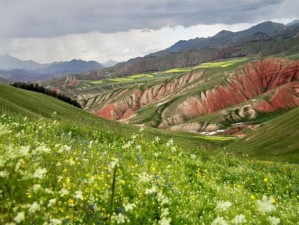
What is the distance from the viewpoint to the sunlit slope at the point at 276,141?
273ft

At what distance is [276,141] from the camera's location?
9350 cm

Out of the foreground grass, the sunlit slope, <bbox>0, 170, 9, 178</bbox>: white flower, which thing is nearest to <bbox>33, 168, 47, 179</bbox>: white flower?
the foreground grass

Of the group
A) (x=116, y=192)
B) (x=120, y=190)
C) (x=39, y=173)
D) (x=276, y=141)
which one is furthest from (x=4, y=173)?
(x=276, y=141)

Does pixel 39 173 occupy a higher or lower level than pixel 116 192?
higher

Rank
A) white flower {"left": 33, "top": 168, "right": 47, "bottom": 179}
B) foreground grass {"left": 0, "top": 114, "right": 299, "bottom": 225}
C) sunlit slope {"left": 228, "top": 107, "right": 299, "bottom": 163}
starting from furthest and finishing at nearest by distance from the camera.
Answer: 1. sunlit slope {"left": 228, "top": 107, "right": 299, "bottom": 163}
2. foreground grass {"left": 0, "top": 114, "right": 299, "bottom": 225}
3. white flower {"left": 33, "top": 168, "right": 47, "bottom": 179}

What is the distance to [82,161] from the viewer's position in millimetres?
11117

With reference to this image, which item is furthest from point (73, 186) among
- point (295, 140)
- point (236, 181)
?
point (295, 140)

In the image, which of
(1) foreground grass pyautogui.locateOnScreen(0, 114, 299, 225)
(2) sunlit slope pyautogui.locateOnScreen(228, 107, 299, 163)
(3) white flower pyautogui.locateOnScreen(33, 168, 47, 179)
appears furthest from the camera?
(2) sunlit slope pyautogui.locateOnScreen(228, 107, 299, 163)

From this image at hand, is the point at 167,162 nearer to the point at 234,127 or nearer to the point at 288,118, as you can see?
the point at 288,118

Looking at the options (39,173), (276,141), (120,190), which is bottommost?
(276,141)

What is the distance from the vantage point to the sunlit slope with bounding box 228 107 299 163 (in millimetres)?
83312

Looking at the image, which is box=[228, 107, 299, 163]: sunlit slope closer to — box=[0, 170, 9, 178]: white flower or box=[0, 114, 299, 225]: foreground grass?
box=[0, 114, 299, 225]: foreground grass

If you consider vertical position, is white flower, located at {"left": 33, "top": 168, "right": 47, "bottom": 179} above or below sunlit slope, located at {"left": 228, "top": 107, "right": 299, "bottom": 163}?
above

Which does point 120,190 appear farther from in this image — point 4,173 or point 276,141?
point 276,141
